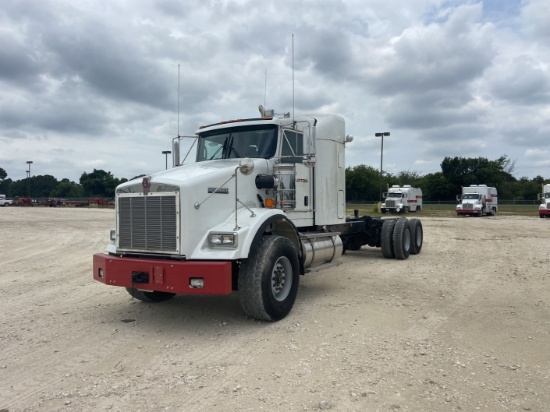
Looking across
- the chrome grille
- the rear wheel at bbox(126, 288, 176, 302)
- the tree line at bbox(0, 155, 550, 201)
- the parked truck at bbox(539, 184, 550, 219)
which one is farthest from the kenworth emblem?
the tree line at bbox(0, 155, 550, 201)

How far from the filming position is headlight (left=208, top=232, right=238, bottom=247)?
5.78m

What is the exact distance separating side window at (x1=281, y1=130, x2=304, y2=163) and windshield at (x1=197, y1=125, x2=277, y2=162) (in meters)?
0.19

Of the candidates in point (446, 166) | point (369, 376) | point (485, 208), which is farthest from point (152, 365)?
point (446, 166)

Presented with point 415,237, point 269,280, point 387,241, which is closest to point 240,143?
point 269,280

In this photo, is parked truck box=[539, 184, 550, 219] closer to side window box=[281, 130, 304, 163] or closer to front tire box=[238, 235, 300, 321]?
side window box=[281, 130, 304, 163]

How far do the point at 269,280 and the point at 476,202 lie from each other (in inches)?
1561

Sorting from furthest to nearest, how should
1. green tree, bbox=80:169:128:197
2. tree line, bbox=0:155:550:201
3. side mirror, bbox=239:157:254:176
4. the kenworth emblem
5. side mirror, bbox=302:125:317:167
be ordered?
green tree, bbox=80:169:128:197
tree line, bbox=0:155:550:201
side mirror, bbox=302:125:317:167
side mirror, bbox=239:157:254:176
the kenworth emblem

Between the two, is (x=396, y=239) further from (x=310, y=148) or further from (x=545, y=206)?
(x=545, y=206)

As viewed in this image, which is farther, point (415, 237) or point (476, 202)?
point (476, 202)

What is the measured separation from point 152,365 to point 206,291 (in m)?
1.09

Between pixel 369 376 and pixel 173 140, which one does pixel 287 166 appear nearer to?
pixel 173 140

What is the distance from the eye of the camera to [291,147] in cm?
756

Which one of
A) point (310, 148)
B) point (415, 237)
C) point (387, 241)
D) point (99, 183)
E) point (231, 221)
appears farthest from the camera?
point (99, 183)

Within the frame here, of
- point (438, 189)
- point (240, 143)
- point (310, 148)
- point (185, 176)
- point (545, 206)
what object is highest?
point (438, 189)
